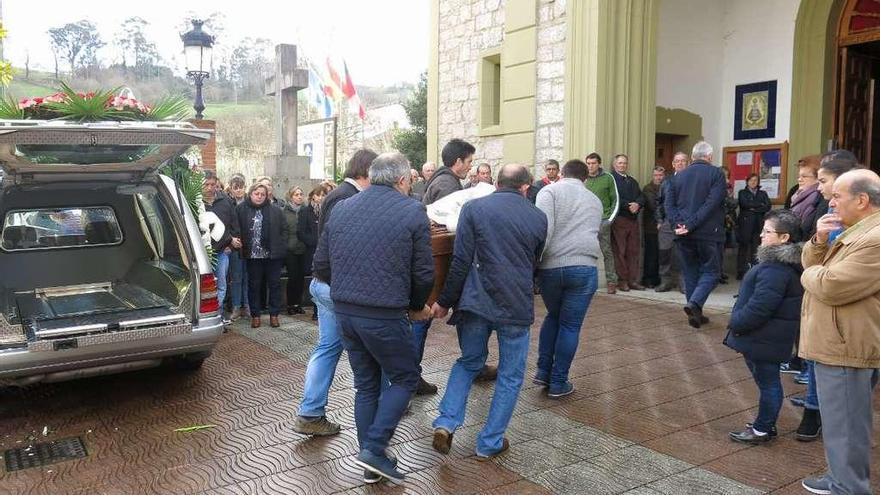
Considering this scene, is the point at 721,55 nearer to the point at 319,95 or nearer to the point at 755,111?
the point at 755,111

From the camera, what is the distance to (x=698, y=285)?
7664mm

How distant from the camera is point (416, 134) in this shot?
2848 centimetres

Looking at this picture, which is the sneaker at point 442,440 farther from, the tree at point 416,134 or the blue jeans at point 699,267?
the tree at point 416,134

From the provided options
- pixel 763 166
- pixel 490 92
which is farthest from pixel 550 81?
pixel 763 166

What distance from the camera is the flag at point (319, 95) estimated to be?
18938 mm

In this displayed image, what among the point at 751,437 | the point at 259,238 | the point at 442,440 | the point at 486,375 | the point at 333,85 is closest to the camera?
the point at 442,440

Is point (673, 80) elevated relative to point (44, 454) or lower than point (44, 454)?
elevated

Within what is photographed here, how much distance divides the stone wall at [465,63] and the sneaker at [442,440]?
814 centimetres

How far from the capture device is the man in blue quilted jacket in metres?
3.71

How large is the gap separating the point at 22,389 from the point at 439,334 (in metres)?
3.79

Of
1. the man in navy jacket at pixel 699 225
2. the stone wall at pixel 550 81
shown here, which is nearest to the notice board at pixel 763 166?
the stone wall at pixel 550 81

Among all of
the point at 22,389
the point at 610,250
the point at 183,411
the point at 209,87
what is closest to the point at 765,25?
the point at 610,250

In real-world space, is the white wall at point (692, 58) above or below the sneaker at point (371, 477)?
above

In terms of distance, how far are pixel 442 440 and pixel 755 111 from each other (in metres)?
9.43
